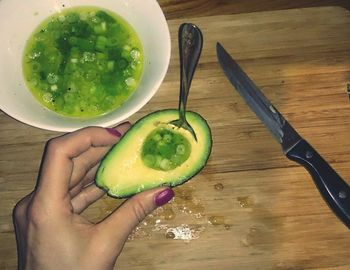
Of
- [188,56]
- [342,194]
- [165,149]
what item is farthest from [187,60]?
[342,194]

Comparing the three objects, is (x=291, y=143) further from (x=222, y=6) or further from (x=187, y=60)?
(x=222, y=6)

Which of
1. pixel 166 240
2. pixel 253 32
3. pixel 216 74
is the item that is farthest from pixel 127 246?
pixel 253 32

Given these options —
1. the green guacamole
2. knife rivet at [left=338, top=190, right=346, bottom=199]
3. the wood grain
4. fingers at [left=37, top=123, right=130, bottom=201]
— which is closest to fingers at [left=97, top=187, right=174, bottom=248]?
fingers at [left=37, top=123, right=130, bottom=201]

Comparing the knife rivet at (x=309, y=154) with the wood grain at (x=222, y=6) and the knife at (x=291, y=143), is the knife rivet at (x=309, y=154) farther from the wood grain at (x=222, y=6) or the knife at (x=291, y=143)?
the wood grain at (x=222, y=6)

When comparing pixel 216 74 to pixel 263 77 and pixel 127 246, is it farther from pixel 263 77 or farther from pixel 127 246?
pixel 127 246

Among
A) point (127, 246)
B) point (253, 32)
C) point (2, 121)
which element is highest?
point (253, 32)
